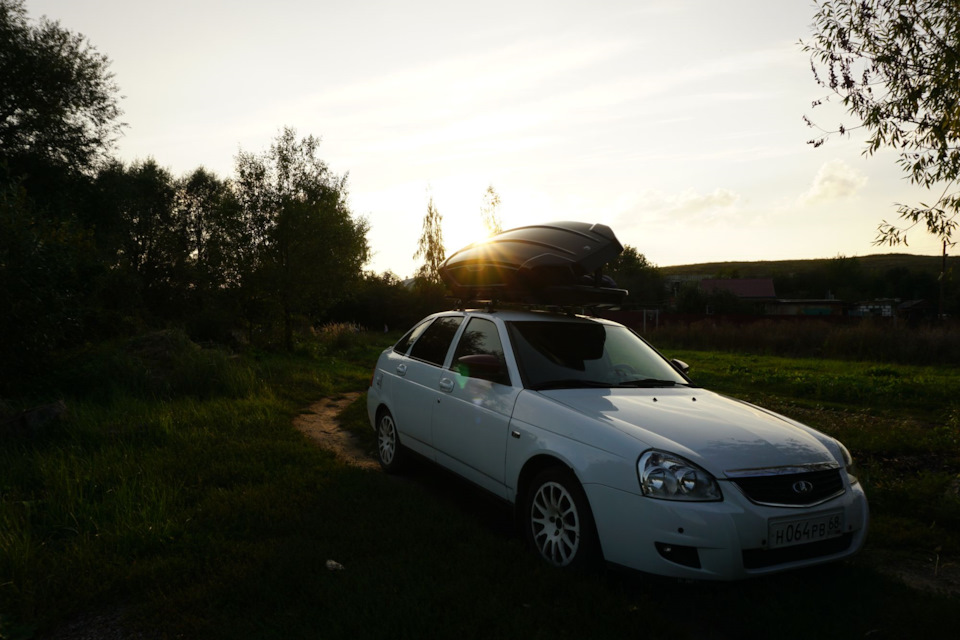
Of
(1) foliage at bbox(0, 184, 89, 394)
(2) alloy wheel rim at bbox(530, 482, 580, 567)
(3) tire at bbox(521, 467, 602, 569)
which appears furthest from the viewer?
(1) foliage at bbox(0, 184, 89, 394)

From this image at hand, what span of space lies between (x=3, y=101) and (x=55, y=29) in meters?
2.93

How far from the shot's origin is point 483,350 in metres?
5.15

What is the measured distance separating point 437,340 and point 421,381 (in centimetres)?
44

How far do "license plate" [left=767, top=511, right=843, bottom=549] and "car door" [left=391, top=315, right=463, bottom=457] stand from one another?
2945 mm

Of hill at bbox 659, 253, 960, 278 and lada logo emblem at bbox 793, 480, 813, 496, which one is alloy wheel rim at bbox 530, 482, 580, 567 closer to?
lada logo emblem at bbox 793, 480, 813, 496

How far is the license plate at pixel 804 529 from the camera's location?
10.7ft

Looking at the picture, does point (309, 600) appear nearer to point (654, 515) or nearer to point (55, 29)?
point (654, 515)

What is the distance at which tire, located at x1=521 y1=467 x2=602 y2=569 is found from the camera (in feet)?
11.7

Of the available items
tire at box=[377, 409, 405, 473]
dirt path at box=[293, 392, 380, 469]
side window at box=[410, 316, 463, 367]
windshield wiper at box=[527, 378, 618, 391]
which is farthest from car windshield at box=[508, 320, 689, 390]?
dirt path at box=[293, 392, 380, 469]

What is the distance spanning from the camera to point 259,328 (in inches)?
851

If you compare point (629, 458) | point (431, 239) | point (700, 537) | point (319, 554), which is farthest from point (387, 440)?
point (431, 239)

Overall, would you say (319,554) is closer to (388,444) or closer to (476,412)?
(476,412)

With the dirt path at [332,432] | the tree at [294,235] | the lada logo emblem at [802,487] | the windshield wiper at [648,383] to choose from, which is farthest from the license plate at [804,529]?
the tree at [294,235]

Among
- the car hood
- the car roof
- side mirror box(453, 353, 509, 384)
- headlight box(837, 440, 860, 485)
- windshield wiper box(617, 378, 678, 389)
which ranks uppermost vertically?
the car roof
